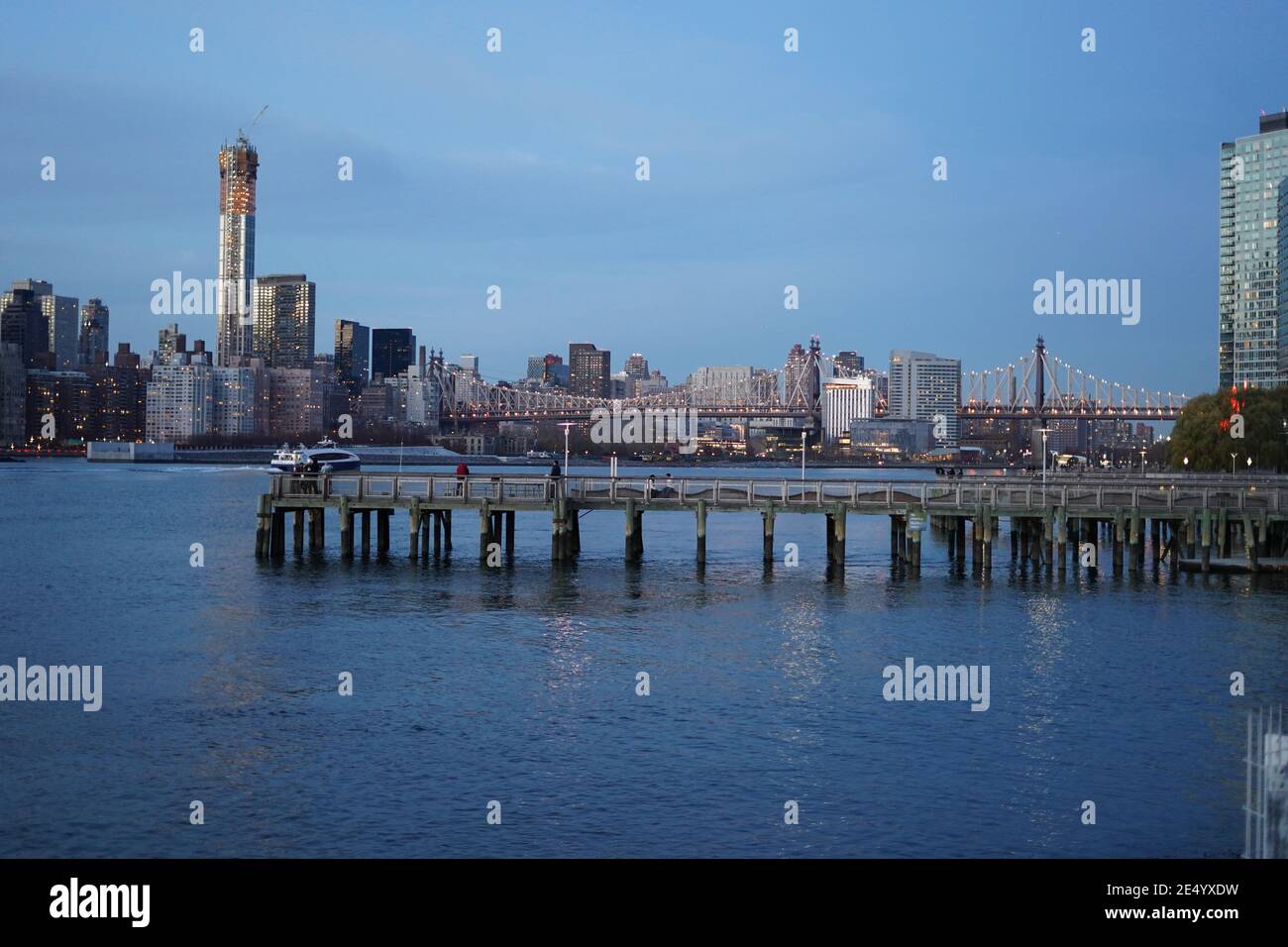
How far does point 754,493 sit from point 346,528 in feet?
50.8

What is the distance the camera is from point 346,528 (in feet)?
166

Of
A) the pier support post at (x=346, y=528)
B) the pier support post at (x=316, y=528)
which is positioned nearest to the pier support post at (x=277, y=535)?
the pier support post at (x=316, y=528)

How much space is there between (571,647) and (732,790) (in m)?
12.6

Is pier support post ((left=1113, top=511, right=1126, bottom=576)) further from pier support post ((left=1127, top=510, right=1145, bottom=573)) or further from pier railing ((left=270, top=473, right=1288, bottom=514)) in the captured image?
pier railing ((left=270, top=473, right=1288, bottom=514))

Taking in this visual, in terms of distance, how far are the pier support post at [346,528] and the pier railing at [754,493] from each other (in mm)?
431

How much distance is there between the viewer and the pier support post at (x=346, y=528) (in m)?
49.8

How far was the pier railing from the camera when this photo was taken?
48312 millimetres

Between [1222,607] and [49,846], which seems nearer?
[49,846]

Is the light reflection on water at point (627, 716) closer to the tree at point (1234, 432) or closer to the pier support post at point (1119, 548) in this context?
the pier support post at point (1119, 548)

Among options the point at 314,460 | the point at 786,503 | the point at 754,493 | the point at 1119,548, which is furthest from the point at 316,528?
the point at 314,460

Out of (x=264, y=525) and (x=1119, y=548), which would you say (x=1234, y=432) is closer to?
(x=1119, y=548)
